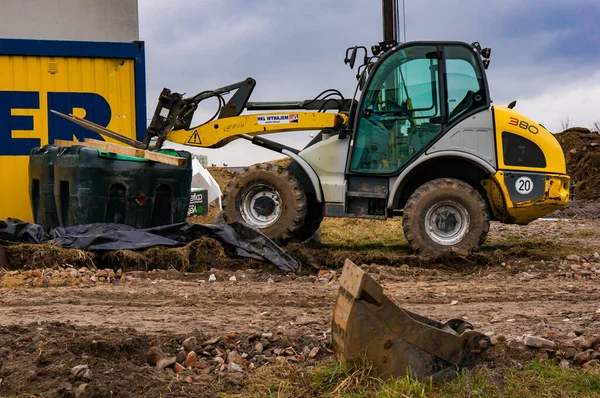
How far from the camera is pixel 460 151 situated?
34.3 ft

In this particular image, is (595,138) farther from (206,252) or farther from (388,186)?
(206,252)

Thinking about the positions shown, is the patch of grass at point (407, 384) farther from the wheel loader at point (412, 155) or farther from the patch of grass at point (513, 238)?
the patch of grass at point (513, 238)

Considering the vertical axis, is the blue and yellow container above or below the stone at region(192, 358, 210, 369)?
above

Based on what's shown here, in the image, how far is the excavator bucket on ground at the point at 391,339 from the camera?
434 centimetres

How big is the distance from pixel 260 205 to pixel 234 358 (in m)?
6.13

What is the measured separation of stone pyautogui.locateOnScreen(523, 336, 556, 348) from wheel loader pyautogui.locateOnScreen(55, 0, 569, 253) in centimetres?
510

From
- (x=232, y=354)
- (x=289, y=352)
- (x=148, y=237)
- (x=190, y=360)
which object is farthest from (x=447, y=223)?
(x=190, y=360)

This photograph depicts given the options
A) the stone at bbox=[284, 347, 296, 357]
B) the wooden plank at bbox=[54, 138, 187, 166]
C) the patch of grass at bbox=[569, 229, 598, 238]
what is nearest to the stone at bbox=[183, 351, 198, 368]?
the stone at bbox=[284, 347, 296, 357]

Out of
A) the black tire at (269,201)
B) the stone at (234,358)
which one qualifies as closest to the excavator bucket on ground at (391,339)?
the stone at (234,358)

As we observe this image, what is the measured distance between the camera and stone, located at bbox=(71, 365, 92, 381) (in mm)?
4419

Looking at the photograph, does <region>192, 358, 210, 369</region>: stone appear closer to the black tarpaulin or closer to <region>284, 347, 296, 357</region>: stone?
<region>284, 347, 296, 357</region>: stone

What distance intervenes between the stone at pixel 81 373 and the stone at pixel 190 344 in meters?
0.75

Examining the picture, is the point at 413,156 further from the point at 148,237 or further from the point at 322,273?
the point at 148,237

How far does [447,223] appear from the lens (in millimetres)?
10406
